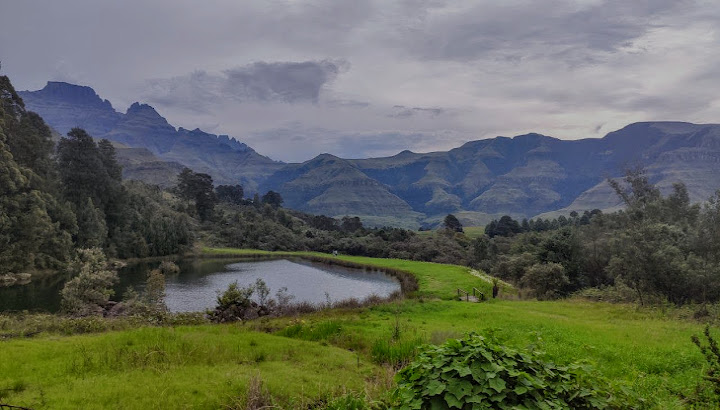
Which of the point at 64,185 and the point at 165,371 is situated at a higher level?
the point at 64,185

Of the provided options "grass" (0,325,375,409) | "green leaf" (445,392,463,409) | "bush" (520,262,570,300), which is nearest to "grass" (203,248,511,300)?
"bush" (520,262,570,300)

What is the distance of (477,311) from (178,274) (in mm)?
51010

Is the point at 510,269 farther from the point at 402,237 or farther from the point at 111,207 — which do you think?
the point at 111,207

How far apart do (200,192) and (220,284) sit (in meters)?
84.4

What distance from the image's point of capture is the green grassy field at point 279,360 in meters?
9.13

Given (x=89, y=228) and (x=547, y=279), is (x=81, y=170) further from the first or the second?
(x=547, y=279)

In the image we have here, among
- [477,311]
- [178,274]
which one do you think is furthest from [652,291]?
[178,274]

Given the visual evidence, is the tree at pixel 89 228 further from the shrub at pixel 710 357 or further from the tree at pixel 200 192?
the shrub at pixel 710 357

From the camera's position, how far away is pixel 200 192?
12800 cm

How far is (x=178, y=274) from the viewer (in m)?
61.2

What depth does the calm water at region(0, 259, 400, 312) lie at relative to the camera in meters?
39.3

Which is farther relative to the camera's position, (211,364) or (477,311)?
(477,311)

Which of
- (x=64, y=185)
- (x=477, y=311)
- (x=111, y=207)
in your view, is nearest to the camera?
(x=477, y=311)

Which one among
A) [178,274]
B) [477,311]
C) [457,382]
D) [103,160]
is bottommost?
[178,274]
